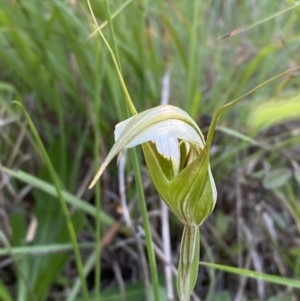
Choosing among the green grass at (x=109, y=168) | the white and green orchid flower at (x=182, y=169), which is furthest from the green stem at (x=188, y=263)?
the green grass at (x=109, y=168)

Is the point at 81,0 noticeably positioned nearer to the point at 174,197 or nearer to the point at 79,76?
the point at 79,76

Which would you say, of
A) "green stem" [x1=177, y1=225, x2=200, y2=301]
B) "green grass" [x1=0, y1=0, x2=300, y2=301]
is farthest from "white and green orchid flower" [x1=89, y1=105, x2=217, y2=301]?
"green grass" [x1=0, y1=0, x2=300, y2=301]

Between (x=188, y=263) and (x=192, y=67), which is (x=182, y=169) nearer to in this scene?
(x=188, y=263)

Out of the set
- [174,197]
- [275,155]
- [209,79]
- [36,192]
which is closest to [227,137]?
[275,155]

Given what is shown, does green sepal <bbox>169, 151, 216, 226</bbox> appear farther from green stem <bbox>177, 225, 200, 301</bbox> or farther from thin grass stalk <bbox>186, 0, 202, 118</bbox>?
thin grass stalk <bbox>186, 0, 202, 118</bbox>

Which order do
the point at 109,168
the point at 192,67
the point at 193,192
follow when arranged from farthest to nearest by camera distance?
the point at 109,168
the point at 192,67
the point at 193,192

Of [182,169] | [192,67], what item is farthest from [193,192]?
[192,67]

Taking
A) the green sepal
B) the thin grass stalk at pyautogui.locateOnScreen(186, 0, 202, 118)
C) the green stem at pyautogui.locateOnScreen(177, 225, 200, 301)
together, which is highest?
the thin grass stalk at pyautogui.locateOnScreen(186, 0, 202, 118)
